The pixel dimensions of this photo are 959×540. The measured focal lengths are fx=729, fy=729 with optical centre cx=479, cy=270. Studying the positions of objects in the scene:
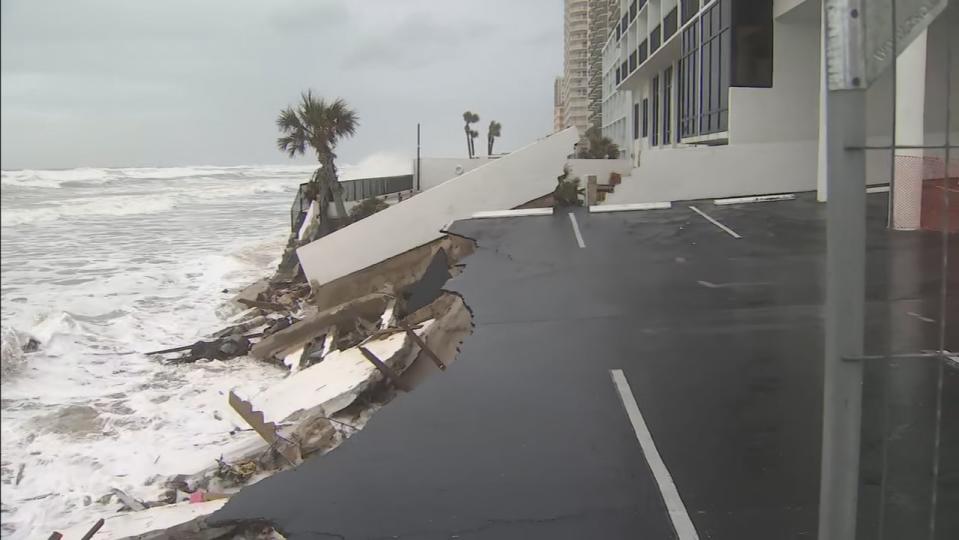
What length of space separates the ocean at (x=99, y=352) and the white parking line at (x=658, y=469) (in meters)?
3.34

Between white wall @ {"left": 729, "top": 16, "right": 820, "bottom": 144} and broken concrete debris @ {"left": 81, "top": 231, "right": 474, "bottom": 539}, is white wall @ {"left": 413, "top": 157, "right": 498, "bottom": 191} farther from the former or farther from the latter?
broken concrete debris @ {"left": 81, "top": 231, "right": 474, "bottom": 539}

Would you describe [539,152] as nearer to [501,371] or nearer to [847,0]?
[501,371]

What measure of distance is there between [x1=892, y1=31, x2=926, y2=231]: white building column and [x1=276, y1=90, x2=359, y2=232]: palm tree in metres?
20.2

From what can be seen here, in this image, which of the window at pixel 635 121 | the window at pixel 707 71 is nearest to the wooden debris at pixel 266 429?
the window at pixel 707 71

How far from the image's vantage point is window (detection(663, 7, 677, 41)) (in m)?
31.6

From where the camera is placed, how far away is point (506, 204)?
855 inches

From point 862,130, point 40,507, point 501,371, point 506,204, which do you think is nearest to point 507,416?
point 501,371

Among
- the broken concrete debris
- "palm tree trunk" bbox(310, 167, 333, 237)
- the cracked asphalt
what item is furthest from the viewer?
"palm tree trunk" bbox(310, 167, 333, 237)

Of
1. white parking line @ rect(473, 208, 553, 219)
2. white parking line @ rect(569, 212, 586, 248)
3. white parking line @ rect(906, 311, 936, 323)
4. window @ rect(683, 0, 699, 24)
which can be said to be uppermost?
window @ rect(683, 0, 699, 24)

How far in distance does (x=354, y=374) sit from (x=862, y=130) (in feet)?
25.4

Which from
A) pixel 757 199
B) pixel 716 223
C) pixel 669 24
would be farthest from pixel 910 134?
pixel 669 24

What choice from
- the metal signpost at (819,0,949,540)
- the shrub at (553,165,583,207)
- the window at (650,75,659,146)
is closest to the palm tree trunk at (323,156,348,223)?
the shrub at (553,165,583,207)

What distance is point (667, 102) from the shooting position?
3700 cm

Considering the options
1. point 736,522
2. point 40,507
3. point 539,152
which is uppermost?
point 539,152
